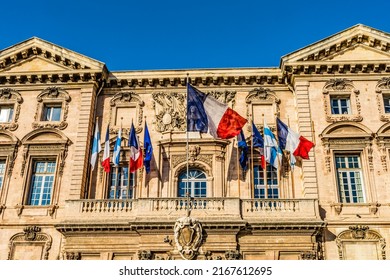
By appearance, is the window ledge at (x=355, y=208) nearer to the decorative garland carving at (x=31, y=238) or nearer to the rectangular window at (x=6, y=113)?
the decorative garland carving at (x=31, y=238)

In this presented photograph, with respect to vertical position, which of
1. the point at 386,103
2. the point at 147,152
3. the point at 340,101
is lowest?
the point at 147,152

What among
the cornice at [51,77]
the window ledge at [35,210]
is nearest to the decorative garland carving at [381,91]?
the cornice at [51,77]

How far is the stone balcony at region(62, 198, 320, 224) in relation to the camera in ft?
68.3

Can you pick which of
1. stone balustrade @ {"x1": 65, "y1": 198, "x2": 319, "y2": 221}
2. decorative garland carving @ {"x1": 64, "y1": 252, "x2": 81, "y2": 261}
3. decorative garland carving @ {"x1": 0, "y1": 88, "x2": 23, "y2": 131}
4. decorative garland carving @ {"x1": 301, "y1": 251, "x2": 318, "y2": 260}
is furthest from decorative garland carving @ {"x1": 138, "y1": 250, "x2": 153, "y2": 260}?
decorative garland carving @ {"x1": 0, "y1": 88, "x2": 23, "y2": 131}

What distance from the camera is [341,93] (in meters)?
24.5

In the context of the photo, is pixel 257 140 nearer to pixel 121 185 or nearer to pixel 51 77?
pixel 121 185

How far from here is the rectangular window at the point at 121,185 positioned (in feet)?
77.0

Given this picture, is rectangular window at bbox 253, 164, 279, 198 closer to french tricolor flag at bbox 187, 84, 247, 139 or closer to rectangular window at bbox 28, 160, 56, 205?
french tricolor flag at bbox 187, 84, 247, 139

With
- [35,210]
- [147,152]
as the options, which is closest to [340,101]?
[147,152]

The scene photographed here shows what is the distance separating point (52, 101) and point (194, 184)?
8944 millimetres

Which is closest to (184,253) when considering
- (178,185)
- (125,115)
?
(178,185)

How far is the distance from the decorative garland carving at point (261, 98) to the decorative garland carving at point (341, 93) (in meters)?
2.49

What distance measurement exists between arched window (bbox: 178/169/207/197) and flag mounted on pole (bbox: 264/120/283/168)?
350cm
